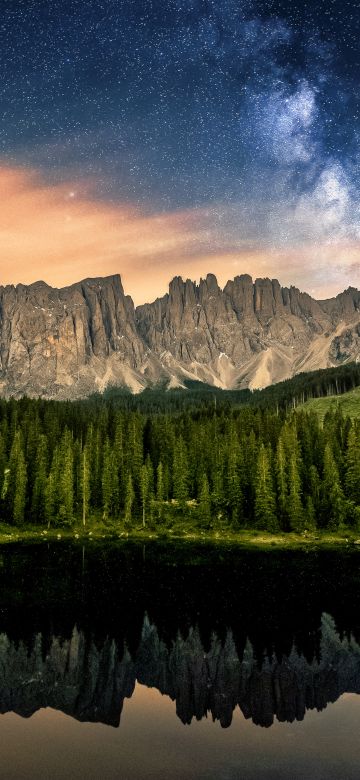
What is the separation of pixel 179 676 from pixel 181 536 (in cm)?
7099

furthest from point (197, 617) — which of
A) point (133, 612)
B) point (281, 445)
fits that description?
point (281, 445)

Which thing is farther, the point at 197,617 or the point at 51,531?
the point at 51,531

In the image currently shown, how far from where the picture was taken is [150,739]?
27.1m

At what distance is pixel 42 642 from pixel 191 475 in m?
92.2

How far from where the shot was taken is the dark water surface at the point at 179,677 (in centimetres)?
2509

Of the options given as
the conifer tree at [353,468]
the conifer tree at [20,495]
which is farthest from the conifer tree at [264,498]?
the conifer tree at [20,495]

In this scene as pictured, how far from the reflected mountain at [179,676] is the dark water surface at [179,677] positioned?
0.10m

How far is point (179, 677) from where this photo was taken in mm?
34969

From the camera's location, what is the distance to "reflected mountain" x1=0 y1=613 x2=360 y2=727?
101 feet

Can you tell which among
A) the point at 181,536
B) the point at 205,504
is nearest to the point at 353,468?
the point at 205,504

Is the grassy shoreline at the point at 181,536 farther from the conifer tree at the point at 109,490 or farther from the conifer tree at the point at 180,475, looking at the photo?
the conifer tree at the point at 180,475

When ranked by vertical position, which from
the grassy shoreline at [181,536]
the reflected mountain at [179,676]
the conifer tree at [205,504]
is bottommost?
the grassy shoreline at [181,536]

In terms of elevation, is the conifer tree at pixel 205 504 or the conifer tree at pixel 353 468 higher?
the conifer tree at pixel 353 468

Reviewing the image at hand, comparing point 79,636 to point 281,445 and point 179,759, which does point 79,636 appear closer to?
point 179,759
